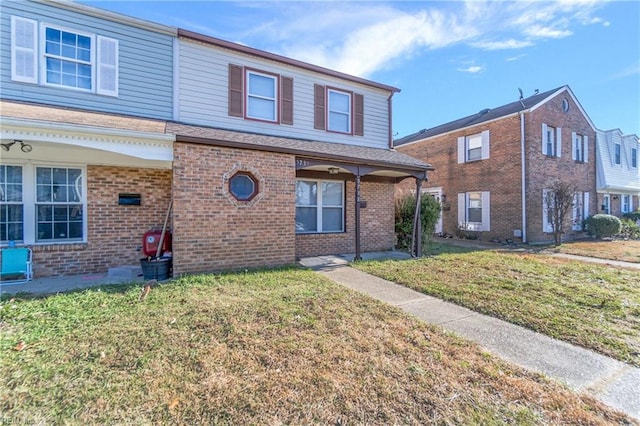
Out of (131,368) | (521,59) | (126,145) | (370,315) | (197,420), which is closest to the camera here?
(197,420)

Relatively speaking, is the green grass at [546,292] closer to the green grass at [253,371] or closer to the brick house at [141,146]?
the green grass at [253,371]

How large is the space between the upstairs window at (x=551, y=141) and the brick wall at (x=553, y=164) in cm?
22

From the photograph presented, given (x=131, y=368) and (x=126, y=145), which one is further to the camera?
(x=126, y=145)

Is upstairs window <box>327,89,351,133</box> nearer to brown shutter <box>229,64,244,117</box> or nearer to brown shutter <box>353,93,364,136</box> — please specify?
brown shutter <box>353,93,364,136</box>

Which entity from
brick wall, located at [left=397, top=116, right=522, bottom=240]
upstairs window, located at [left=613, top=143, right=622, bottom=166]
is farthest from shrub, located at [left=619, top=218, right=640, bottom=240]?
brick wall, located at [left=397, top=116, right=522, bottom=240]

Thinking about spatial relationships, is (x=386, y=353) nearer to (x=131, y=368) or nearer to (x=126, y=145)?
(x=131, y=368)

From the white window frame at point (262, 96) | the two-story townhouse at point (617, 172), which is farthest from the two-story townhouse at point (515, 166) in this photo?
the white window frame at point (262, 96)

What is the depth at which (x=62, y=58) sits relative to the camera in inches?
255

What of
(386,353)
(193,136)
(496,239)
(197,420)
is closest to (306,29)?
(193,136)

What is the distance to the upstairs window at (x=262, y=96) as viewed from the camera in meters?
8.39

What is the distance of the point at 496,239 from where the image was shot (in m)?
14.1

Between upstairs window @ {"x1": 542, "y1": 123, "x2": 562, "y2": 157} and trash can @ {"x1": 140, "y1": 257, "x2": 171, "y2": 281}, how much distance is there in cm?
1660

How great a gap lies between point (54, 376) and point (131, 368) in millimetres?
606

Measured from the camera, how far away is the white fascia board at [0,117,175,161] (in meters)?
4.82
